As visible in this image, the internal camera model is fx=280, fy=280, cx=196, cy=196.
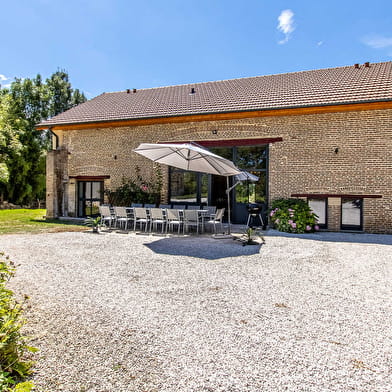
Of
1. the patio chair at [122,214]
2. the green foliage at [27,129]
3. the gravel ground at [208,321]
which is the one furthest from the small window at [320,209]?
the green foliage at [27,129]

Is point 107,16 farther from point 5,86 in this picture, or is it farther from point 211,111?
point 5,86

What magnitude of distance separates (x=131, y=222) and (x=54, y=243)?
4022 millimetres

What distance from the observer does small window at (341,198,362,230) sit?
1022cm

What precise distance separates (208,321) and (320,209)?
345 inches

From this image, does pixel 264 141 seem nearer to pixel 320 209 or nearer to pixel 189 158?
pixel 320 209

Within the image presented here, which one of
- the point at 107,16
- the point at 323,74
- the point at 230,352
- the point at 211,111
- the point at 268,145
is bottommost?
the point at 230,352

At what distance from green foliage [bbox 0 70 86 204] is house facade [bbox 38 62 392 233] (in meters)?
6.09

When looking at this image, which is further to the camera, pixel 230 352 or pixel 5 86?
pixel 5 86

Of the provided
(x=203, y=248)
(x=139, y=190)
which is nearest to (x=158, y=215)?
(x=203, y=248)

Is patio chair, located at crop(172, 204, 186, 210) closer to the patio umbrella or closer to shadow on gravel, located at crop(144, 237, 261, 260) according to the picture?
the patio umbrella

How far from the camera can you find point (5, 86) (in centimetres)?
2852

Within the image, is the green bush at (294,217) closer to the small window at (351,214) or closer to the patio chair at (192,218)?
the small window at (351,214)

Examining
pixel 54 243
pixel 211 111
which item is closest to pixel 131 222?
pixel 54 243

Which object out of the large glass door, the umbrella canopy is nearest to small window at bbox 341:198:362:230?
the umbrella canopy
